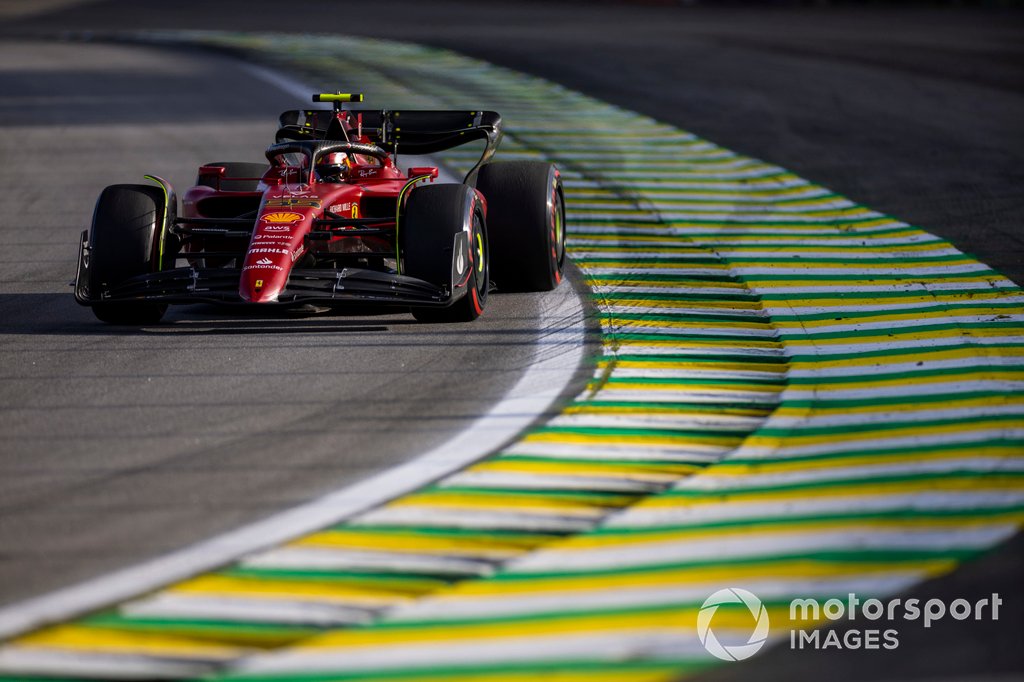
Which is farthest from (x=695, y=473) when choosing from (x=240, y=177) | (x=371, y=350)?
(x=240, y=177)

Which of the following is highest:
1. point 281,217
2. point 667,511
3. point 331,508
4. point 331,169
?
point 331,169

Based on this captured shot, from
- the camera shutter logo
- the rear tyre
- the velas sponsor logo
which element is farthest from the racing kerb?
the rear tyre

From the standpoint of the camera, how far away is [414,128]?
37.6 ft

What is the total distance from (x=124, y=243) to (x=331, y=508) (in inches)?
155

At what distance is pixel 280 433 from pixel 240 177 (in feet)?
12.9

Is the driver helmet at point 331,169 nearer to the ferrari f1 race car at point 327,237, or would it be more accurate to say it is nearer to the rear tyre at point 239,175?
the ferrari f1 race car at point 327,237

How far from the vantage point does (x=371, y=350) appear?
8.62 metres

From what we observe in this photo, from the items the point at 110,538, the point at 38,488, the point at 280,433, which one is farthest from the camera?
the point at 280,433

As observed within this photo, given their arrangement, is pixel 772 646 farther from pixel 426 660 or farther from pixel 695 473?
pixel 695 473

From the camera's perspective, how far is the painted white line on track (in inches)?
195

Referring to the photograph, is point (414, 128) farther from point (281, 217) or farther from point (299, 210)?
point (281, 217)

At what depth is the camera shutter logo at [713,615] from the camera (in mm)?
4582

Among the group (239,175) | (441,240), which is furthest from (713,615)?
(239,175)

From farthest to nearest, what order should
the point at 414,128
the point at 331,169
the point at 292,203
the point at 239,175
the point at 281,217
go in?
the point at 414,128 → the point at 239,175 → the point at 331,169 → the point at 292,203 → the point at 281,217
